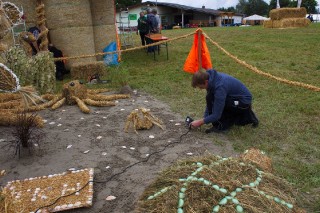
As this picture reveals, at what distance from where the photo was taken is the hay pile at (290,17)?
21.1m

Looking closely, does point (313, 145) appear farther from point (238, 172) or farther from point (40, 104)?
point (40, 104)

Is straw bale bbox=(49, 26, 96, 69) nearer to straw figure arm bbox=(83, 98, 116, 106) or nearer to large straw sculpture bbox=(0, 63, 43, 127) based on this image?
large straw sculpture bbox=(0, 63, 43, 127)

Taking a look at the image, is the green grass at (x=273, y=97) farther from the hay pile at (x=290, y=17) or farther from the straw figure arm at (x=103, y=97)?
the hay pile at (x=290, y=17)

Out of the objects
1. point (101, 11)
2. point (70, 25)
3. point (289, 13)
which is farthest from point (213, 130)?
point (289, 13)

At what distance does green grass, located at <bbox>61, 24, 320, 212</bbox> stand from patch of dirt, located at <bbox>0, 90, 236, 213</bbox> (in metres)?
0.55

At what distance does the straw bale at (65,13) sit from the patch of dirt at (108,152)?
4.33 m

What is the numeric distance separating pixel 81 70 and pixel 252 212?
7.35m

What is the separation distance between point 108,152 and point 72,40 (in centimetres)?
594

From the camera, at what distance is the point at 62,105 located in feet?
20.5

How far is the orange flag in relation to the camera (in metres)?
7.50

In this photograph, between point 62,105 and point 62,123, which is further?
point 62,105

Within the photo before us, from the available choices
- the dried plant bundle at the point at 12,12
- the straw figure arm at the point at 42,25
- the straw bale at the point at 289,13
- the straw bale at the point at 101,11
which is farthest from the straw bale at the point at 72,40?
the straw bale at the point at 289,13

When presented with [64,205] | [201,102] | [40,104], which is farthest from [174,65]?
[64,205]

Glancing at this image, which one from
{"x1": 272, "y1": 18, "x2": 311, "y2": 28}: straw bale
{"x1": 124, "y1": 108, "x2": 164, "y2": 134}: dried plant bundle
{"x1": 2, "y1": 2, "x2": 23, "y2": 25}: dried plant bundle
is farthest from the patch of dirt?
{"x1": 272, "y1": 18, "x2": 311, "y2": 28}: straw bale
